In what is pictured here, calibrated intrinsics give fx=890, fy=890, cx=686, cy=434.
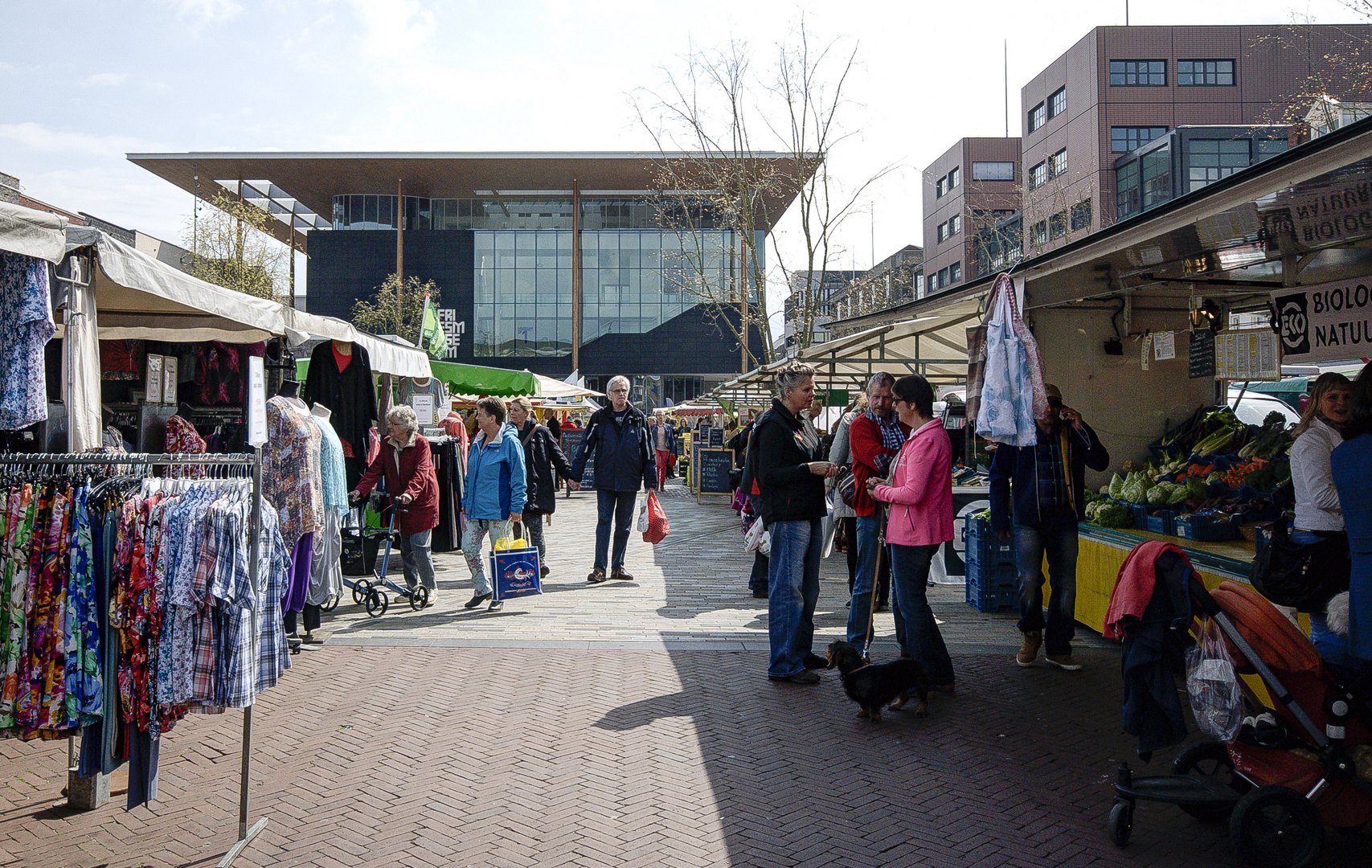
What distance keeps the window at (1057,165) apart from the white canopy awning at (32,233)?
2927 cm

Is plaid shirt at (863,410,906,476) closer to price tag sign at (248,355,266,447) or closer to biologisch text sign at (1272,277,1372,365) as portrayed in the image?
biologisch text sign at (1272,277,1372,365)

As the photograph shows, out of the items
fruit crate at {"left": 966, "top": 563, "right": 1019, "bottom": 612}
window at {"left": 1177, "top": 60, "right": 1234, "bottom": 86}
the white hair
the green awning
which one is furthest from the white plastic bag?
window at {"left": 1177, "top": 60, "right": 1234, "bottom": 86}

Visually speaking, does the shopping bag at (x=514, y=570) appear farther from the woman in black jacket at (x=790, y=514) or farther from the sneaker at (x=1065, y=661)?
the sneaker at (x=1065, y=661)

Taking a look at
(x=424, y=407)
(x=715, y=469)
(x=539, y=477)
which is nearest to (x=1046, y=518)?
(x=539, y=477)

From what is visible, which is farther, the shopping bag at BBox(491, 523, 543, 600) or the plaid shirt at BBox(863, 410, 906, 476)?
the shopping bag at BBox(491, 523, 543, 600)

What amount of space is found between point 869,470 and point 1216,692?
283 cm

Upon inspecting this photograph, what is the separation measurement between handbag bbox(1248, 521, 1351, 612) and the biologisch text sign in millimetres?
2065

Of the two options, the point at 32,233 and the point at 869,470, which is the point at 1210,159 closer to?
the point at 869,470

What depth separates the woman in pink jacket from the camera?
17.3ft

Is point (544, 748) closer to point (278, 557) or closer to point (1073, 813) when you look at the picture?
point (278, 557)

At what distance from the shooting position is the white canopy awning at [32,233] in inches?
136

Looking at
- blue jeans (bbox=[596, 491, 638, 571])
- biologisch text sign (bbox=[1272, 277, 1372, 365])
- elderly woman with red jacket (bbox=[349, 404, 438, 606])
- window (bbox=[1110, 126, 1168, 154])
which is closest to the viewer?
biologisch text sign (bbox=[1272, 277, 1372, 365])

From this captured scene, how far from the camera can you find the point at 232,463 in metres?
3.70

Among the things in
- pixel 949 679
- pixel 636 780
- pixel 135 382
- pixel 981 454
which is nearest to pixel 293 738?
pixel 636 780
